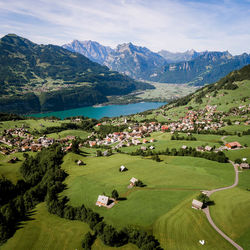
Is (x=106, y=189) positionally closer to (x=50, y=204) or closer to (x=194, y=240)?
(x=50, y=204)

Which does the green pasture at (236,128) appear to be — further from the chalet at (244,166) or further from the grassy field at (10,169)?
the grassy field at (10,169)

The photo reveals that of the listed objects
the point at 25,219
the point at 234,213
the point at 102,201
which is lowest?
the point at 25,219

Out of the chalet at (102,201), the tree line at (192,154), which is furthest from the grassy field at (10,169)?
the tree line at (192,154)

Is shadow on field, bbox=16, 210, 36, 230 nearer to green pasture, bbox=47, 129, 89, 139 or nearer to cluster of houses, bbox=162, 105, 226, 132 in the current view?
green pasture, bbox=47, 129, 89, 139

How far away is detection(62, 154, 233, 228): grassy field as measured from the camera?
4931cm

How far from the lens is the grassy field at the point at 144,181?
4931cm

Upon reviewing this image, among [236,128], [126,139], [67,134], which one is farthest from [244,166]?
[67,134]

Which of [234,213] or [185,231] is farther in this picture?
[234,213]

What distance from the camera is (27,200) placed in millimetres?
62594

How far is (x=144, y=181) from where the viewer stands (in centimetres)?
6619

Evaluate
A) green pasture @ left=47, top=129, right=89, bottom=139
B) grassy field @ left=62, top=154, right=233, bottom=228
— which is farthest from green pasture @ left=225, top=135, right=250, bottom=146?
green pasture @ left=47, top=129, right=89, bottom=139

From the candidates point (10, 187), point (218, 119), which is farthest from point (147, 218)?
point (218, 119)

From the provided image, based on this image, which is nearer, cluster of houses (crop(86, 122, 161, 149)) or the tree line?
the tree line

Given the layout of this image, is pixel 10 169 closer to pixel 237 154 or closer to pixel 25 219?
pixel 25 219
